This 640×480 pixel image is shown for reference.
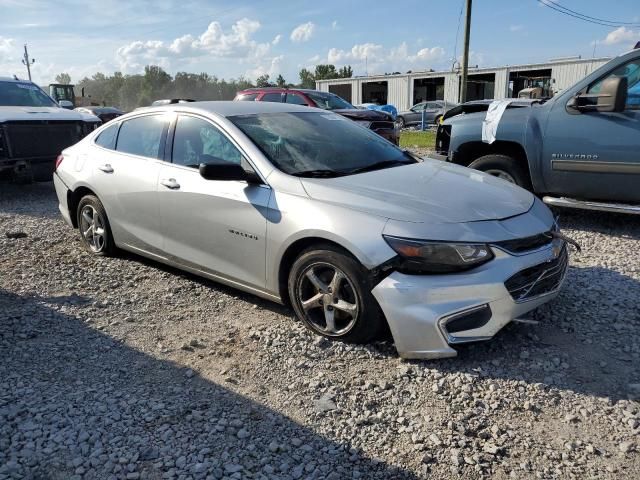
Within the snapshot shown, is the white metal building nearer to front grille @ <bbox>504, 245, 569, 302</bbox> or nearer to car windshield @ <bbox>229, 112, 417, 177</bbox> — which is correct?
car windshield @ <bbox>229, 112, 417, 177</bbox>

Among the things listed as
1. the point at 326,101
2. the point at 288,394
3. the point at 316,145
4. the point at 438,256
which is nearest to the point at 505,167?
the point at 316,145

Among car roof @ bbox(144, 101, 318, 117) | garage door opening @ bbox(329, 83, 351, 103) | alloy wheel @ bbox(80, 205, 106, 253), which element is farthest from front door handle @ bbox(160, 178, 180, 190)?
garage door opening @ bbox(329, 83, 351, 103)

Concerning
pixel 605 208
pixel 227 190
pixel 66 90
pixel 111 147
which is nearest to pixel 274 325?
pixel 227 190

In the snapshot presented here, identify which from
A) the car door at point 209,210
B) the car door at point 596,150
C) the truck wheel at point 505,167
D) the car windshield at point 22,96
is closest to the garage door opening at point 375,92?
the car windshield at point 22,96

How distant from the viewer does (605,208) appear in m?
5.46

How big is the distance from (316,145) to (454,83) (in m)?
39.6

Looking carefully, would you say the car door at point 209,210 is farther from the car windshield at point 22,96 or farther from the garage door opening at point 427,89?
the garage door opening at point 427,89

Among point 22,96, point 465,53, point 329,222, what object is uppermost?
point 465,53

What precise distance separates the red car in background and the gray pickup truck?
6.40 metres

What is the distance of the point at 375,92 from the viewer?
159ft

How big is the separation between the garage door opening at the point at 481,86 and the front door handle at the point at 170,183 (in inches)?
1576

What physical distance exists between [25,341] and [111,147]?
84.0 inches

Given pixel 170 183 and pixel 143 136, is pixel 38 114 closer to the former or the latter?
pixel 143 136

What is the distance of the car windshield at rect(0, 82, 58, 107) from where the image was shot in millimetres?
9352
